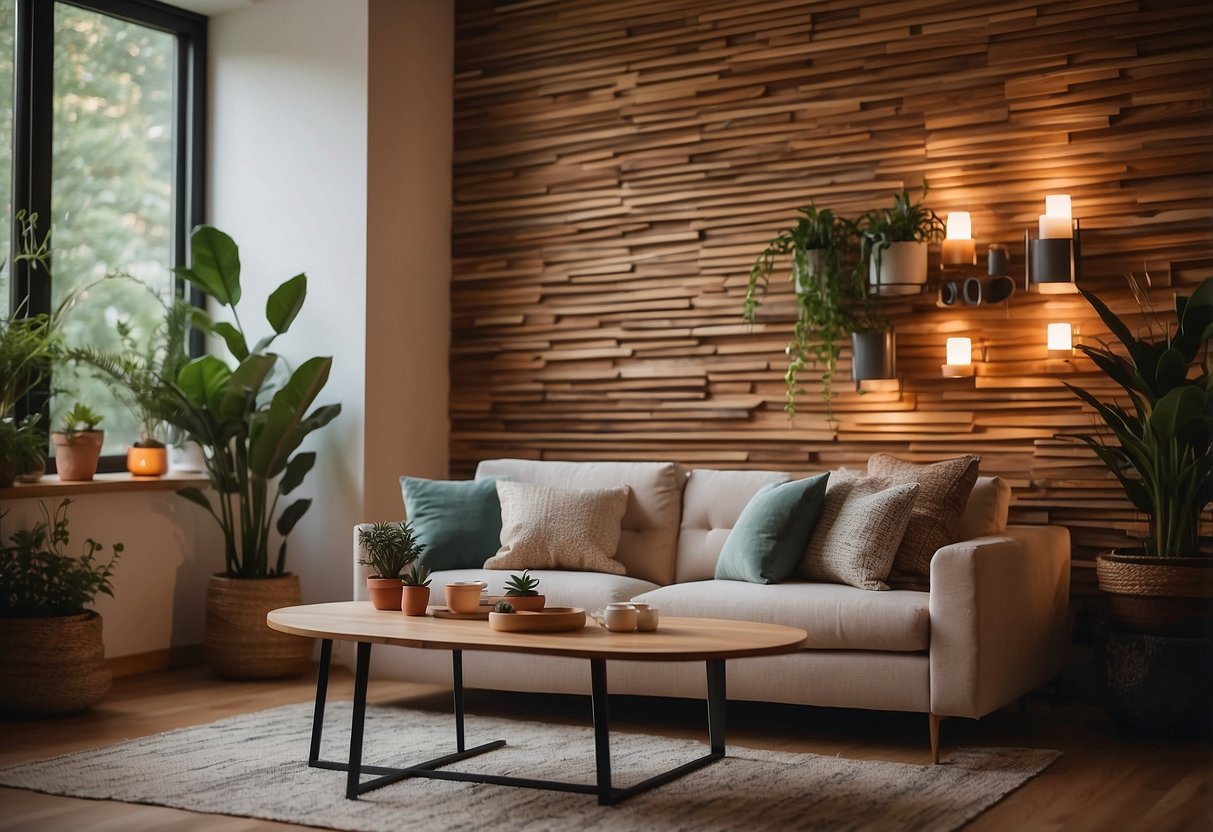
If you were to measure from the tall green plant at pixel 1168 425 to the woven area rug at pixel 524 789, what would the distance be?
0.89 metres

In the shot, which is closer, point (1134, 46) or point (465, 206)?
point (1134, 46)

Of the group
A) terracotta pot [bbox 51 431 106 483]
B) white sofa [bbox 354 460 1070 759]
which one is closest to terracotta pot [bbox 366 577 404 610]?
white sofa [bbox 354 460 1070 759]

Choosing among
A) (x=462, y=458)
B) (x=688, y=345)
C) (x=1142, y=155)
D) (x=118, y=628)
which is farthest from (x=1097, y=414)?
(x=118, y=628)

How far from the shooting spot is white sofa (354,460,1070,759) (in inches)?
146

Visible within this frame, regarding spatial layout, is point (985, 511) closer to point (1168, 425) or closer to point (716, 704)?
point (1168, 425)

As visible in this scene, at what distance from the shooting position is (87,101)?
531 cm

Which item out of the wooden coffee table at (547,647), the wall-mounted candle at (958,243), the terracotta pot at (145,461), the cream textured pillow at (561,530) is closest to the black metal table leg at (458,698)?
the wooden coffee table at (547,647)

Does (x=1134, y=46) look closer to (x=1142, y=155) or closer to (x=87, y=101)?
(x=1142, y=155)

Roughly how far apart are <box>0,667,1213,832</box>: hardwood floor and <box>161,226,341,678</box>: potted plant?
0.16m

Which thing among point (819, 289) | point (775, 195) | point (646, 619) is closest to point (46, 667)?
point (646, 619)

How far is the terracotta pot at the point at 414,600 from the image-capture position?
3473 mm

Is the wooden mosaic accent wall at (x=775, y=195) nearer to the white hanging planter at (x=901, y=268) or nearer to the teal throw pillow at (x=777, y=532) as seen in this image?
the white hanging planter at (x=901, y=268)

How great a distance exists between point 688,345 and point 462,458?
119cm

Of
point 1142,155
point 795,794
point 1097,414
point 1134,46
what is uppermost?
point 1134,46
